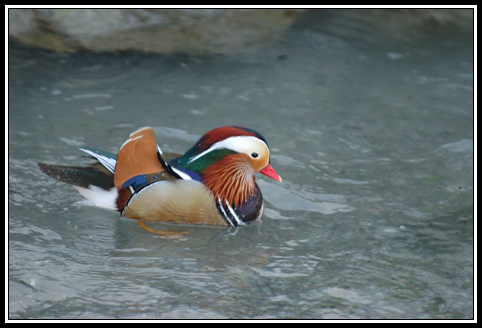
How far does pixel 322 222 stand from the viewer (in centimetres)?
425

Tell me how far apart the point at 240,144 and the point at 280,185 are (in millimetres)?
817

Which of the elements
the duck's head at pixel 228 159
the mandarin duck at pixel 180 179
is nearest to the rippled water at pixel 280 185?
the mandarin duck at pixel 180 179

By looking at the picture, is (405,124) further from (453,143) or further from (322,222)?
(322,222)

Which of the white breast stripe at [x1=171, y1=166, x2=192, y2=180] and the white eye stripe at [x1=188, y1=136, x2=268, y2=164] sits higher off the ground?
the white eye stripe at [x1=188, y1=136, x2=268, y2=164]

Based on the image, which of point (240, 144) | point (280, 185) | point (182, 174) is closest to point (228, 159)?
point (240, 144)

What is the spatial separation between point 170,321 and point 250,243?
1.20 metres

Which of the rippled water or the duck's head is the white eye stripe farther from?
the rippled water

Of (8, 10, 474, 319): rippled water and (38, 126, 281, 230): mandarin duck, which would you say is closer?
(8, 10, 474, 319): rippled water

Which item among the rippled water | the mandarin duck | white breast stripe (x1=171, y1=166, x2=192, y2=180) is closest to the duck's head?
the mandarin duck

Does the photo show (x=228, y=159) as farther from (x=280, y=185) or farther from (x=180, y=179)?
(x=280, y=185)

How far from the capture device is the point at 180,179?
4.03m

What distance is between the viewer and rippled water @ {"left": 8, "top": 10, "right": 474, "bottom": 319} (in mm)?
3197

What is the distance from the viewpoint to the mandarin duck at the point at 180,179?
401 cm

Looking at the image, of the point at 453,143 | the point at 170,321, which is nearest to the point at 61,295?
the point at 170,321
